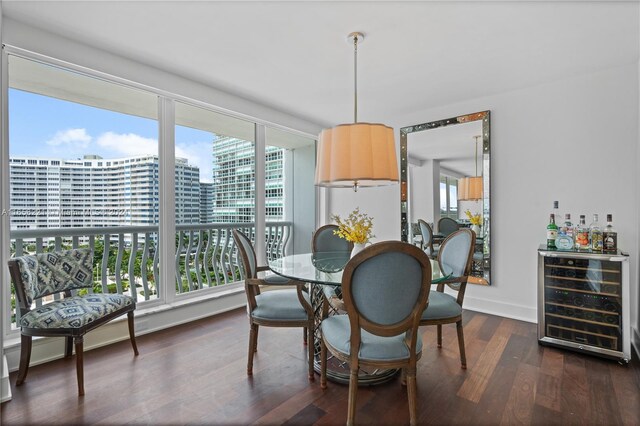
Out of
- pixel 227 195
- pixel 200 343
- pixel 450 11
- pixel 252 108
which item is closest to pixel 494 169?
pixel 450 11

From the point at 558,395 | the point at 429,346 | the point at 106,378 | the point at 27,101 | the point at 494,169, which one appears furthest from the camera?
the point at 494,169

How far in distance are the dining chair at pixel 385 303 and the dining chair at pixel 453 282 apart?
570mm

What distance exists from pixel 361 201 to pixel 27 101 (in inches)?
148

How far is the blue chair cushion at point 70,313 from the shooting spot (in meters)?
1.95

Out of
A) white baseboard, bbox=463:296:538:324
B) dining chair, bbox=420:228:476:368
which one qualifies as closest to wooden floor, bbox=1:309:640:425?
dining chair, bbox=420:228:476:368

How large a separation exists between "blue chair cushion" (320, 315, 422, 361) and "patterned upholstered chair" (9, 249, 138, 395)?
5.23 ft

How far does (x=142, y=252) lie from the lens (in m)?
3.25

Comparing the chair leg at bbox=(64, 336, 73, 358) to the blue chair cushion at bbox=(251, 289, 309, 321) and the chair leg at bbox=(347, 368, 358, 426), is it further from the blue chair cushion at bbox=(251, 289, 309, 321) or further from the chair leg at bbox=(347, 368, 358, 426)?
the chair leg at bbox=(347, 368, 358, 426)

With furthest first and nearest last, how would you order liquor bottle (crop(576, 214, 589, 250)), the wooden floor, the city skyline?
liquor bottle (crop(576, 214, 589, 250)) < the city skyline < the wooden floor

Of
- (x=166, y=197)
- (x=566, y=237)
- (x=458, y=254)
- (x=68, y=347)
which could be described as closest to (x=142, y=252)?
(x=166, y=197)

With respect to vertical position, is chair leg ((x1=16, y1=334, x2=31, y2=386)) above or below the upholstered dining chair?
below

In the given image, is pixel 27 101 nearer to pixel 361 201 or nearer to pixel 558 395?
pixel 361 201

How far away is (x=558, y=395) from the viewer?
193 centimetres

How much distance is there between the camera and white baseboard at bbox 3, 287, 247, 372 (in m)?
2.29
